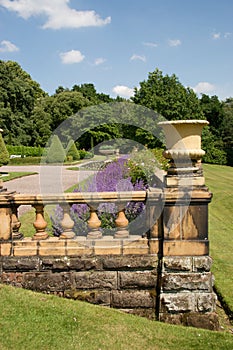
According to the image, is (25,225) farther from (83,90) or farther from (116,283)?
(83,90)

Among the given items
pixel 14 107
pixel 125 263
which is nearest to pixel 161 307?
pixel 125 263

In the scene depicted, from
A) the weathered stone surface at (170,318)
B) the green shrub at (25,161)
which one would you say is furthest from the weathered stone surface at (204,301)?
the green shrub at (25,161)

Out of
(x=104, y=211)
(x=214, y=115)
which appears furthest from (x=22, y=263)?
(x=214, y=115)

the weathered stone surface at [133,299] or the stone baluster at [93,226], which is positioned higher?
the stone baluster at [93,226]

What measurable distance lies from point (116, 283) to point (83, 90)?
57.5 meters

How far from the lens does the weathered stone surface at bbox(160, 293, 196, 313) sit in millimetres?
3994

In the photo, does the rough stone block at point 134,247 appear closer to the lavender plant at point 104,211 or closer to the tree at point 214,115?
the lavender plant at point 104,211

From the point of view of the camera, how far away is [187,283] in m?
4.00

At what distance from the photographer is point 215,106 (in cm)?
4509

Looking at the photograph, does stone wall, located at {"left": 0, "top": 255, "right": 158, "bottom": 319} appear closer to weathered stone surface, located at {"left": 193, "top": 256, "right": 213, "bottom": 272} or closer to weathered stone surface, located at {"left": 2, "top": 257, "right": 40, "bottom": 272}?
weathered stone surface, located at {"left": 2, "top": 257, "right": 40, "bottom": 272}

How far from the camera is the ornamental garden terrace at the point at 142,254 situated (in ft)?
13.1

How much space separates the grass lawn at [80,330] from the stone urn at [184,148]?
1.53 metres

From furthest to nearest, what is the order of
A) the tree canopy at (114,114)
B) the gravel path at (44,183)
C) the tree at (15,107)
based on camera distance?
the tree at (15,107) < the tree canopy at (114,114) < the gravel path at (44,183)

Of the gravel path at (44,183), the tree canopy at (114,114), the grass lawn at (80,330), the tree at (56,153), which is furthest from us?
the tree canopy at (114,114)
